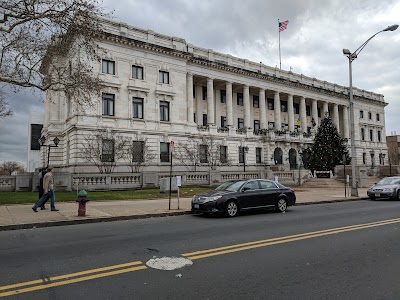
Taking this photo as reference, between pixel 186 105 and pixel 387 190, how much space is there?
28649 mm

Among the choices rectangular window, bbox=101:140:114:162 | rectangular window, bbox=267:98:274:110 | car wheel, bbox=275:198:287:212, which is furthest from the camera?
rectangular window, bbox=267:98:274:110

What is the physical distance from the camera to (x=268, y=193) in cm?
1485

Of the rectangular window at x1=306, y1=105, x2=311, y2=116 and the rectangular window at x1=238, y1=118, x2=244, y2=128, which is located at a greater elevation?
the rectangular window at x1=306, y1=105, x2=311, y2=116

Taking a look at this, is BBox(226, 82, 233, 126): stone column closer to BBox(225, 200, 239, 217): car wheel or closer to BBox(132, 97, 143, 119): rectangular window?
BBox(132, 97, 143, 119): rectangular window

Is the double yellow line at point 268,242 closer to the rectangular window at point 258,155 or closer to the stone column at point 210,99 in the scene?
the stone column at point 210,99

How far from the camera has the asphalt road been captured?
4.95 metres

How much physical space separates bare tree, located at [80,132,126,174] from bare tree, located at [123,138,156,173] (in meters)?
0.75

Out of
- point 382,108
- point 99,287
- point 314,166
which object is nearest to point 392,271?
point 99,287

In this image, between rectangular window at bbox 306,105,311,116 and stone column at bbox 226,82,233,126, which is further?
rectangular window at bbox 306,105,311,116

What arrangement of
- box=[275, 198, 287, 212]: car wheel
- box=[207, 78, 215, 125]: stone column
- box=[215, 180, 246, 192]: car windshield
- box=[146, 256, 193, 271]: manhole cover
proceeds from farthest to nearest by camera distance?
box=[207, 78, 215, 125]: stone column → box=[275, 198, 287, 212]: car wheel → box=[215, 180, 246, 192]: car windshield → box=[146, 256, 193, 271]: manhole cover

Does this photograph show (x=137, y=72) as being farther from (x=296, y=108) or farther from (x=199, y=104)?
(x=296, y=108)

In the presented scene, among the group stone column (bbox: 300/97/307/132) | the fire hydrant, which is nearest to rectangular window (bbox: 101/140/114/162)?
the fire hydrant

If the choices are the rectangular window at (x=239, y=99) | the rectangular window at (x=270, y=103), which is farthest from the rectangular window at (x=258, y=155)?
the rectangular window at (x=270, y=103)

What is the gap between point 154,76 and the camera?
41.8 m
